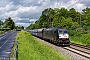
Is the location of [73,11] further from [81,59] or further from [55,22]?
[81,59]

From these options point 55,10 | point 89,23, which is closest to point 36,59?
point 89,23

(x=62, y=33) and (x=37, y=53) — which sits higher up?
(x=62, y=33)

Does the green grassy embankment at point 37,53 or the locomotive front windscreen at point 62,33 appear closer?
the green grassy embankment at point 37,53

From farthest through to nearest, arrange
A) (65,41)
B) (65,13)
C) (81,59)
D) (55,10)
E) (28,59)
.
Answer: (55,10) → (65,13) → (65,41) → (81,59) → (28,59)

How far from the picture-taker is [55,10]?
124062 millimetres

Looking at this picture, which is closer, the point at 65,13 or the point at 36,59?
the point at 36,59

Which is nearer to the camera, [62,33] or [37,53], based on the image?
[37,53]

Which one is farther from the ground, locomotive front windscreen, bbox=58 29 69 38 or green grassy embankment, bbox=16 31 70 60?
locomotive front windscreen, bbox=58 29 69 38

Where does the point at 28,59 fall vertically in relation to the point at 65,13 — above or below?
below

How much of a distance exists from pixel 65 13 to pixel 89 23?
110ft

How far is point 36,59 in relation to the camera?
564 inches

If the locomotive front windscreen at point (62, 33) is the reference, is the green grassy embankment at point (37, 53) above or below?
below

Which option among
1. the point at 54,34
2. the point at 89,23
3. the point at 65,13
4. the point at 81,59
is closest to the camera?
the point at 81,59

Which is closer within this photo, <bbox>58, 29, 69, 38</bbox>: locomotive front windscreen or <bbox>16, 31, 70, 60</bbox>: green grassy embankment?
<bbox>16, 31, 70, 60</bbox>: green grassy embankment
